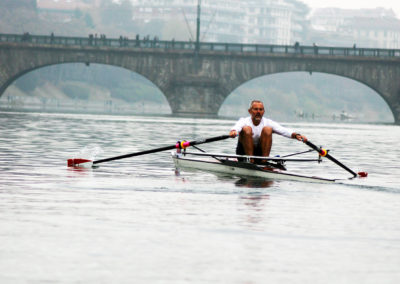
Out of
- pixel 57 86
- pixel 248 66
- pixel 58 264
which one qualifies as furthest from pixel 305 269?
pixel 57 86

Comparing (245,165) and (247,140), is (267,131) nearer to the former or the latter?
(247,140)

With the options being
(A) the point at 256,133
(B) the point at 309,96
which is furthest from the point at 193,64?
(B) the point at 309,96

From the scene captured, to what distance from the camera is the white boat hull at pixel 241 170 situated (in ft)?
50.5

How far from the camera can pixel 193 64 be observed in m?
73.0

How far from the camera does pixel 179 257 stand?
8031mm

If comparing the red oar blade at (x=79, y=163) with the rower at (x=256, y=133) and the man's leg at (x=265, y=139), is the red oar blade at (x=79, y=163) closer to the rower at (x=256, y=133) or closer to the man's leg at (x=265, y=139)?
the rower at (x=256, y=133)

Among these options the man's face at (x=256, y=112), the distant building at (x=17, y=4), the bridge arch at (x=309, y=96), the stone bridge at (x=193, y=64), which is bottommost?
Answer: the bridge arch at (x=309, y=96)

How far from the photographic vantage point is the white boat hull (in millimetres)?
15383

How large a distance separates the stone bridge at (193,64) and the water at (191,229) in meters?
56.3

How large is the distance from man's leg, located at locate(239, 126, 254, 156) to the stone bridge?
185 feet

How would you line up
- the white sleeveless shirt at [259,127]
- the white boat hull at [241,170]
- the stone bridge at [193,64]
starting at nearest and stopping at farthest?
the white boat hull at [241,170] → the white sleeveless shirt at [259,127] → the stone bridge at [193,64]

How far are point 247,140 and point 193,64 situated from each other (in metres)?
→ 57.3

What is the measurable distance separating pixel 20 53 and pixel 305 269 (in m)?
67.8

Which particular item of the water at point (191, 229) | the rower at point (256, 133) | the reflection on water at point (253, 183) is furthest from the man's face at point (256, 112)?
the water at point (191, 229)
